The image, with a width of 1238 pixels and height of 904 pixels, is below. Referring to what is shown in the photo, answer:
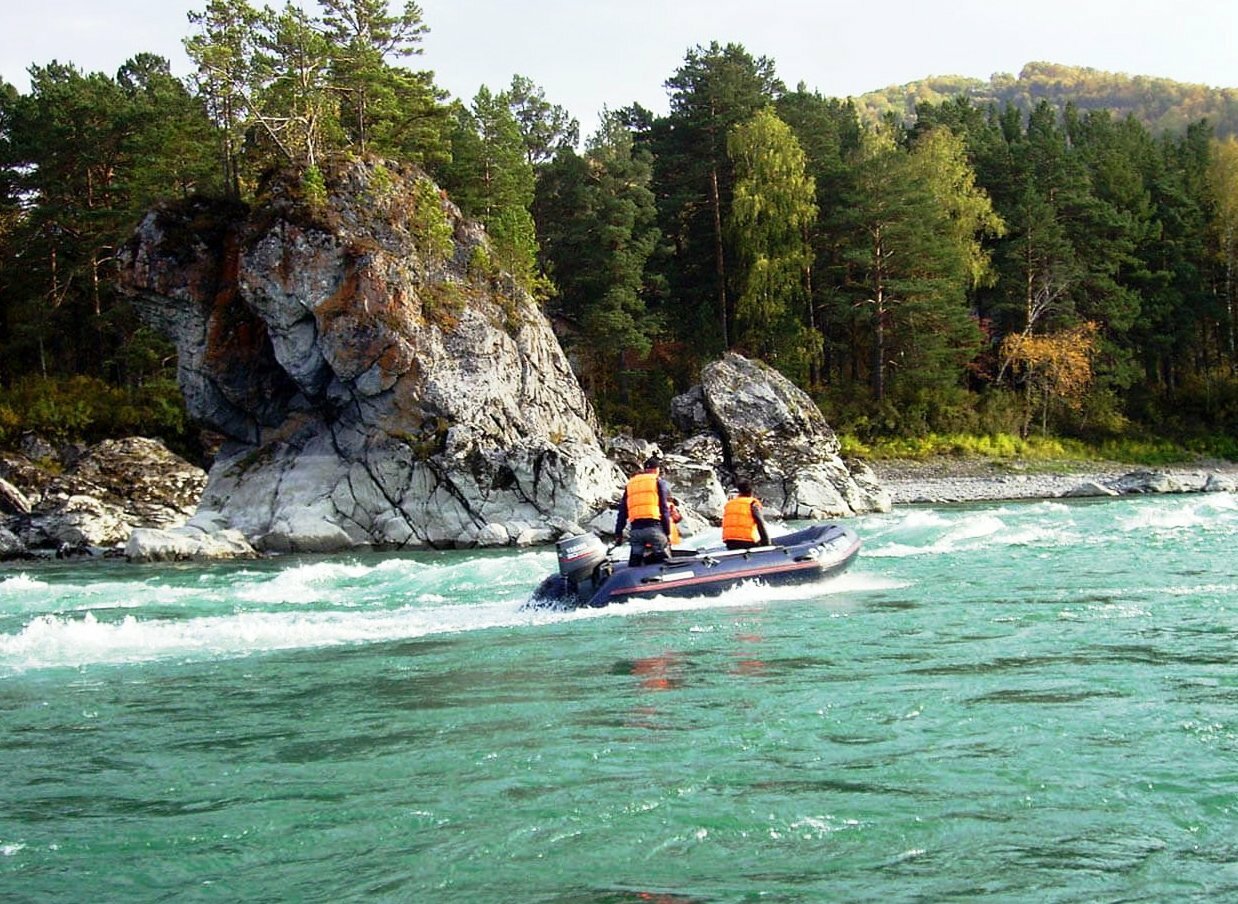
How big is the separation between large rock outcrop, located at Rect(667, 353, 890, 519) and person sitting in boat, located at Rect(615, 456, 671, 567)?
16.1m

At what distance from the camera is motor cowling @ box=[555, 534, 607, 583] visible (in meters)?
14.0

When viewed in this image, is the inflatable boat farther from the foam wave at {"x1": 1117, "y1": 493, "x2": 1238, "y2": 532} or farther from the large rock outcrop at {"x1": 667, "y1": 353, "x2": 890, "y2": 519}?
the large rock outcrop at {"x1": 667, "y1": 353, "x2": 890, "y2": 519}

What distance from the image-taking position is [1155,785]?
6.23m

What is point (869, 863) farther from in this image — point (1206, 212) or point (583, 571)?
point (1206, 212)

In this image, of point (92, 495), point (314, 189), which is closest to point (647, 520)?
point (314, 189)

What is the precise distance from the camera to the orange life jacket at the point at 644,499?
1429cm

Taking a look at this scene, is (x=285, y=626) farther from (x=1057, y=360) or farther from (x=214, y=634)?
(x=1057, y=360)

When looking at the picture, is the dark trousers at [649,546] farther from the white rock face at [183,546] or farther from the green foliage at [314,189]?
the green foliage at [314,189]

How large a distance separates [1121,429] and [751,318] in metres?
15.7

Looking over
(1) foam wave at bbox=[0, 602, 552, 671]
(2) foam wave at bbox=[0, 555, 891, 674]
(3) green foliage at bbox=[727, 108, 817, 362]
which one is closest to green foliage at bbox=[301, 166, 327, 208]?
(2) foam wave at bbox=[0, 555, 891, 674]

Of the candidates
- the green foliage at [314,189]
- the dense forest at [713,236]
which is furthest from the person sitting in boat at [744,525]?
the dense forest at [713,236]

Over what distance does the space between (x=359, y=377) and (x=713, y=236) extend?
22.5m

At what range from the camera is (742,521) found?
15.1m

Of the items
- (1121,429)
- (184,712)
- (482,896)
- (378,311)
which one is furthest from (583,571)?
(1121,429)
